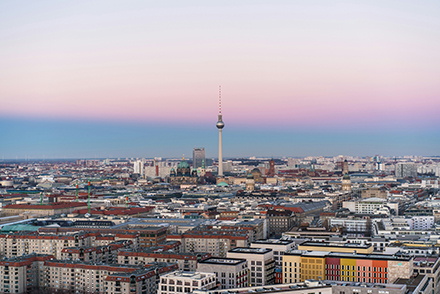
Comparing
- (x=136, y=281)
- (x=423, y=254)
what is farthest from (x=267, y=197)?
(x=136, y=281)

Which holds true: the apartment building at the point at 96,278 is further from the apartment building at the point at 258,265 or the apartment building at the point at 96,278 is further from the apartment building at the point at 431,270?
the apartment building at the point at 431,270

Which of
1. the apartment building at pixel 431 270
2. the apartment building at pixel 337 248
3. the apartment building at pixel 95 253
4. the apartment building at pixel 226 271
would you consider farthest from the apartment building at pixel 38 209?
the apartment building at pixel 431 270

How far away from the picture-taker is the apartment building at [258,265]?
36.6m

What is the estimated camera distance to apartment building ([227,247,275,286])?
36.6m

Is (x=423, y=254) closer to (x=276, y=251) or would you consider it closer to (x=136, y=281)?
(x=276, y=251)

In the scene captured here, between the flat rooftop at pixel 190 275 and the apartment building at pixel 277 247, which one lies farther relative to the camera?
the apartment building at pixel 277 247

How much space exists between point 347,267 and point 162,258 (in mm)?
12180

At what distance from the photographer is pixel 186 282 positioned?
101ft

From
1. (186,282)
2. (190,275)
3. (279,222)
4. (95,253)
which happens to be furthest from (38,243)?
(279,222)

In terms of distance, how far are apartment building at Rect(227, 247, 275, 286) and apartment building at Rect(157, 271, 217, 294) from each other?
4.97 m

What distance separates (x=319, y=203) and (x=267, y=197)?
13802 mm

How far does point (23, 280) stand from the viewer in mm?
38906

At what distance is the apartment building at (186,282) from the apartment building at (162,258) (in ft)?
24.1

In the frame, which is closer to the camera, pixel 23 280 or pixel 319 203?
pixel 23 280
